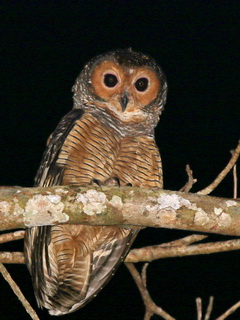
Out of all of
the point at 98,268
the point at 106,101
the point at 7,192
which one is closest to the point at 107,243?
the point at 98,268

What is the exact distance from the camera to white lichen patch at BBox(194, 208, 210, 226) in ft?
6.78

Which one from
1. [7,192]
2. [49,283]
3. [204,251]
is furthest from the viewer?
[49,283]

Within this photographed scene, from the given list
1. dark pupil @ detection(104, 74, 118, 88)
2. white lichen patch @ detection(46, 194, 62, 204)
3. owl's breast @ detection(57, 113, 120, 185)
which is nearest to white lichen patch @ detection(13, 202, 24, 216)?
white lichen patch @ detection(46, 194, 62, 204)

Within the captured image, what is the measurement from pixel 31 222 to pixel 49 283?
2.95 ft

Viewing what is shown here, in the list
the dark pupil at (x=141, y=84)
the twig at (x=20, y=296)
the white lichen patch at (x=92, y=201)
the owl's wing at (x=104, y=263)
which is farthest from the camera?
the dark pupil at (x=141, y=84)

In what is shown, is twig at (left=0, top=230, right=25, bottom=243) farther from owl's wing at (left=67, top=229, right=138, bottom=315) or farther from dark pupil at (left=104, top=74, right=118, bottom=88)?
dark pupil at (left=104, top=74, right=118, bottom=88)

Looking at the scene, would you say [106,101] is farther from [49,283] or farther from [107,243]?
[49,283]

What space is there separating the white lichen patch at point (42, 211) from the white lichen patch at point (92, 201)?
0.08 meters

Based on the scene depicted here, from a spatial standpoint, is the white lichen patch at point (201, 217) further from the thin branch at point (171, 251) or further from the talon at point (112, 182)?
the talon at point (112, 182)

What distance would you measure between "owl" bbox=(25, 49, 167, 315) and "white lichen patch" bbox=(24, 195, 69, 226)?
2.11 feet

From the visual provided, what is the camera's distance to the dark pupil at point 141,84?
3.29 metres

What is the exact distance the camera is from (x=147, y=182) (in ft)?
9.61

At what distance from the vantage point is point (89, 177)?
2.72m

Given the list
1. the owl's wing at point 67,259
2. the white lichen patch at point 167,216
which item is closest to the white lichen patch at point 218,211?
the white lichen patch at point 167,216
